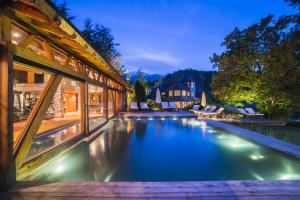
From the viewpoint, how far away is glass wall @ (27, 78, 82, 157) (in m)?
6.55

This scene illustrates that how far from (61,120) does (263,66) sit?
14.1m

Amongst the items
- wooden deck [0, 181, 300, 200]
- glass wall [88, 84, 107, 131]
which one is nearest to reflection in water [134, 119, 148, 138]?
glass wall [88, 84, 107, 131]

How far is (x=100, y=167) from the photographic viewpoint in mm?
4086

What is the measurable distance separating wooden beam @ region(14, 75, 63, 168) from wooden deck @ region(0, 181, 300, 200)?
1.73 ft

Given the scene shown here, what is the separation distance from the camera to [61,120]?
11.5 m

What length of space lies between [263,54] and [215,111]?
5.07 metres

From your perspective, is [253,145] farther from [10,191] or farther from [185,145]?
[10,191]

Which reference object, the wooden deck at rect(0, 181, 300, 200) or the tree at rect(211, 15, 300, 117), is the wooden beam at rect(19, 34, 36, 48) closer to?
the wooden deck at rect(0, 181, 300, 200)

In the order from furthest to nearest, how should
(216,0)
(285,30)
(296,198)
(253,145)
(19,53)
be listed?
(216,0) → (285,30) → (253,145) → (19,53) → (296,198)

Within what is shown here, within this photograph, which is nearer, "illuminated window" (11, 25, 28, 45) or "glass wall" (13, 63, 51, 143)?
"illuminated window" (11, 25, 28, 45)

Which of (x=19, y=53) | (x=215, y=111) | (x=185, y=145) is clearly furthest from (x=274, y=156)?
(x=215, y=111)

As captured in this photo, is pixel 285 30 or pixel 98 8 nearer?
pixel 285 30

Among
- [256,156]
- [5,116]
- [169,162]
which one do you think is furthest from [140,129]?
[5,116]

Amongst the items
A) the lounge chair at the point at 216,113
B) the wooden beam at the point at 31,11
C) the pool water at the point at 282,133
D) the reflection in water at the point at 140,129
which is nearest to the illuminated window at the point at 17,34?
the wooden beam at the point at 31,11
